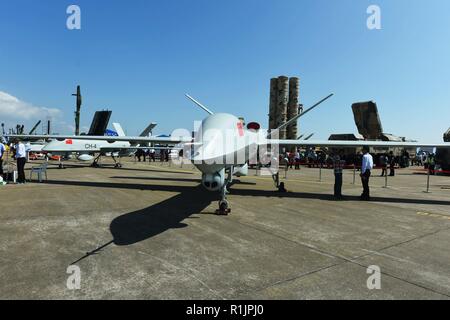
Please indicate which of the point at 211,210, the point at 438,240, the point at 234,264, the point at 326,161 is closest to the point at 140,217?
the point at 211,210

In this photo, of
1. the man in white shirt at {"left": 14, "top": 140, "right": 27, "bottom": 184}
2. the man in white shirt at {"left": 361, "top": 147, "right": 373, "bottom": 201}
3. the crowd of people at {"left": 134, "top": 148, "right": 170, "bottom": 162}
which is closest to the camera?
the man in white shirt at {"left": 361, "top": 147, "right": 373, "bottom": 201}

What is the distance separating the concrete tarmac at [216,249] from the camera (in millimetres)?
3945

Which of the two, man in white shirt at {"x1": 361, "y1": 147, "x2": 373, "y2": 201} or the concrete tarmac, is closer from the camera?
the concrete tarmac

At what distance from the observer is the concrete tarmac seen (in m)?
3.95

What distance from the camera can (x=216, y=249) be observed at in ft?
18.1

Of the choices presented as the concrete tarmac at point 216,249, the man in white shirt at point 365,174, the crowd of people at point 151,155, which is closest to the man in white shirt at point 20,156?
the concrete tarmac at point 216,249

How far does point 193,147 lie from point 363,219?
5.36 meters

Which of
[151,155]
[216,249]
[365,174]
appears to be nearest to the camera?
[216,249]

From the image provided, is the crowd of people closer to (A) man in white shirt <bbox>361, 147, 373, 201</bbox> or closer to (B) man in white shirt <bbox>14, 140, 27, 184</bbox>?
(B) man in white shirt <bbox>14, 140, 27, 184</bbox>

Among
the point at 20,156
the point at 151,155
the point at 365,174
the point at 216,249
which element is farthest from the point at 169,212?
the point at 151,155

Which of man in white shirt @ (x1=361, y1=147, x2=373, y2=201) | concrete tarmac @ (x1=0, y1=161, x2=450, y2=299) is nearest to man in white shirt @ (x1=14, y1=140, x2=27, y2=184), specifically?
concrete tarmac @ (x1=0, y1=161, x2=450, y2=299)

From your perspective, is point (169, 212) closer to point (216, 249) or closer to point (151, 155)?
point (216, 249)

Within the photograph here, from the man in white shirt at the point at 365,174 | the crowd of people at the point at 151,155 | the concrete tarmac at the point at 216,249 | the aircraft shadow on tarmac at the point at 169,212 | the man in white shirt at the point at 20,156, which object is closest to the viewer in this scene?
the concrete tarmac at the point at 216,249

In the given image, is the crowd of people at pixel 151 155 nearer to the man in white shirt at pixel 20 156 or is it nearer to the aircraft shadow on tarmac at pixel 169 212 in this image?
the man in white shirt at pixel 20 156
